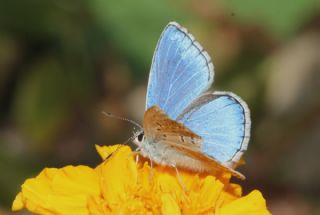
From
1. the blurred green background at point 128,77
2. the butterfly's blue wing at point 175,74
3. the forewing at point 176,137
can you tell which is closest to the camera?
the forewing at point 176,137

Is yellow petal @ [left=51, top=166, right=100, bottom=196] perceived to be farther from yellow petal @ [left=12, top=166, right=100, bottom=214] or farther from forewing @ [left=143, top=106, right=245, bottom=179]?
forewing @ [left=143, top=106, right=245, bottom=179]

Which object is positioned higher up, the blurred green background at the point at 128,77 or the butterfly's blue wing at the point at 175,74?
the butterfly's blue wing at the point at 175,74

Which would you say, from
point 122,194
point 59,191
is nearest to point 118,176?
point 122,194

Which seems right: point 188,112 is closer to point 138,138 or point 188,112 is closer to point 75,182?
point 138,138

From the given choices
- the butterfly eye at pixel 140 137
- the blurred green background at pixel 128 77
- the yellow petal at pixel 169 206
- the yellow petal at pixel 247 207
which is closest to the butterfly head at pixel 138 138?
the butterfly eye at pixel 140 137

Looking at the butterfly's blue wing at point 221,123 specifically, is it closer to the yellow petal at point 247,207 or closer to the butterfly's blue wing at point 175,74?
the butterfly's blue wing at point 175,74

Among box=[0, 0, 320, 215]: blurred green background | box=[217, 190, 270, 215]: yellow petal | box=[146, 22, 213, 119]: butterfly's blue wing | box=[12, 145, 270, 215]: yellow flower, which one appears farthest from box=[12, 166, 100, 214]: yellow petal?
box=[0, 0, 320, 215]: blurred green background
